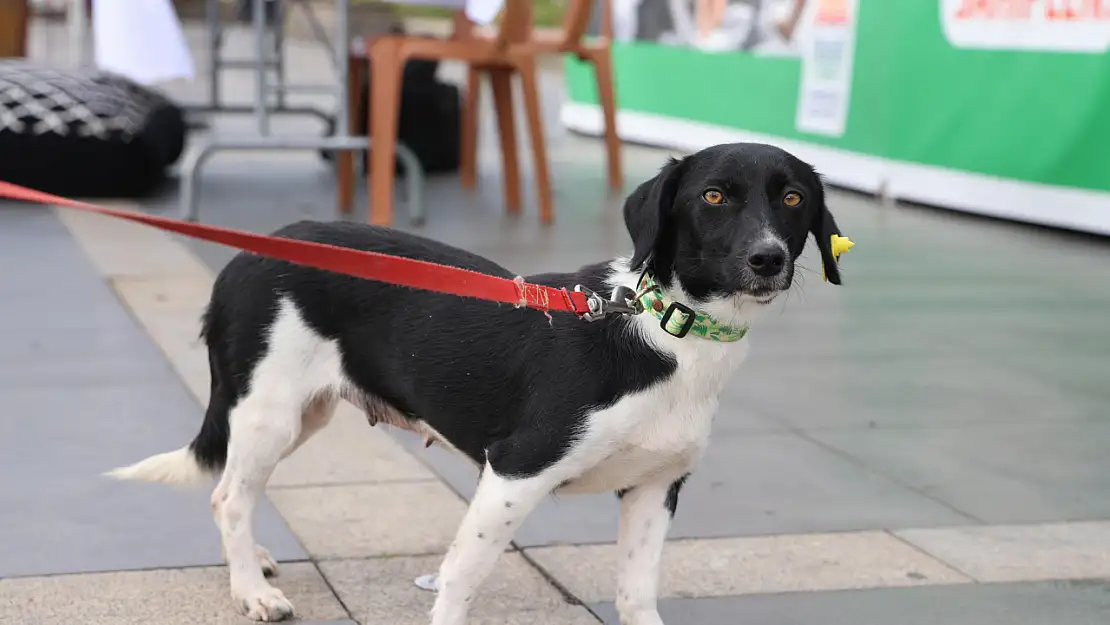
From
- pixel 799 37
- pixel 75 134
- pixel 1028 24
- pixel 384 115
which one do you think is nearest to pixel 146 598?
pixel 384 115

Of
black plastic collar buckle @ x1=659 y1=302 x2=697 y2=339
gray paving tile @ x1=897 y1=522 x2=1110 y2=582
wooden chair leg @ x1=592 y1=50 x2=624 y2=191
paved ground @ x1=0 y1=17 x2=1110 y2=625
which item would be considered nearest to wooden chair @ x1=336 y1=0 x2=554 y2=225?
paved ground @ x1=0 y1=17 x2=1110 y2=625

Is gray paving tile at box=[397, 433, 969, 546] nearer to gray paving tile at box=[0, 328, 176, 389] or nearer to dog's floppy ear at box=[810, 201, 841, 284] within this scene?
dog's floppy ear at box=[810, 201, 841, 284]

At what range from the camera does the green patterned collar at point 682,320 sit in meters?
2.87

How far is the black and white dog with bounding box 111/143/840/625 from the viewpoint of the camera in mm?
2857

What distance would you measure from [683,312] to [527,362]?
1.22 feet

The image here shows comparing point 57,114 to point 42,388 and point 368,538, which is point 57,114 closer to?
point 42,388

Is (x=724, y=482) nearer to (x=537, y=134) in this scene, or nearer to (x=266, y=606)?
(x=266, y=606)

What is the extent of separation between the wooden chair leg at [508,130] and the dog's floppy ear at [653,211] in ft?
22.4

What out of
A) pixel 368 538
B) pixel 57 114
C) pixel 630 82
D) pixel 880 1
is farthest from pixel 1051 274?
pixel 630 82

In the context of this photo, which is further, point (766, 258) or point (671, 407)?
point (671, 407)

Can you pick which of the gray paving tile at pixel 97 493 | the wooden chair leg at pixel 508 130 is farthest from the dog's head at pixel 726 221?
the wooden chair leg at pixel 508 130

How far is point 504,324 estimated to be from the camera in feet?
10.2

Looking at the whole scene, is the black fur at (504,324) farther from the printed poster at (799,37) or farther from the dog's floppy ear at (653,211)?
the printed poster at (799,37)

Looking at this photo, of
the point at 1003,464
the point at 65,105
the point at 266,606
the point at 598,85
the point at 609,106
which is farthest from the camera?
the point at 598,85
